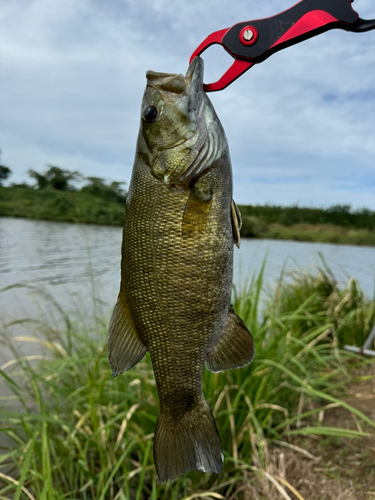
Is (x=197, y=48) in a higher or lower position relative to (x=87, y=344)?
higher

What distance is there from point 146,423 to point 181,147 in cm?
225

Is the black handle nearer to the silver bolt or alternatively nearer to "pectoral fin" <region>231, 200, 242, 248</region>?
the silver bolt

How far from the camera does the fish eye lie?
1.16 m

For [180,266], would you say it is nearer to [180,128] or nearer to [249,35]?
[180,128]

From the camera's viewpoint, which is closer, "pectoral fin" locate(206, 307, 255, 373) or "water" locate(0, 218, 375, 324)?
"pectoral fin" locate(206, 307, 255, 373)

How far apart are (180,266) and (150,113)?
47 centimetres

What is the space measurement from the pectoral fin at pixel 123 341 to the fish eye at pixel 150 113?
535 millimetres

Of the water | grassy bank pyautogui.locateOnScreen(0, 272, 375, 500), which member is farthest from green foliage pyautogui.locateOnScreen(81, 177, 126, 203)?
grassy bank pyautogui.locateOnScreen(0, 272, 375, 500)

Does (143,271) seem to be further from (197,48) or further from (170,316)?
(197,48)

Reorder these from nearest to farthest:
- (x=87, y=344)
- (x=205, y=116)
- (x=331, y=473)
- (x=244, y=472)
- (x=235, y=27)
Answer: (x=235, y=27)
(x=205, y=116)
(x=244, y=472)
(x=331, y=473)
(x=87, y=344)

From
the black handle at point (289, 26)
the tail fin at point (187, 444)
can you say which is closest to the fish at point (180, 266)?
the tail fin at point (187, 444)

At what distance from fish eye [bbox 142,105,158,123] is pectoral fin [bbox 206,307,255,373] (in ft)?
2.10

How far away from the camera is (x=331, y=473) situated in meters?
2.84

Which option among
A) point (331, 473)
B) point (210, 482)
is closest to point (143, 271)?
point (210, 482)
